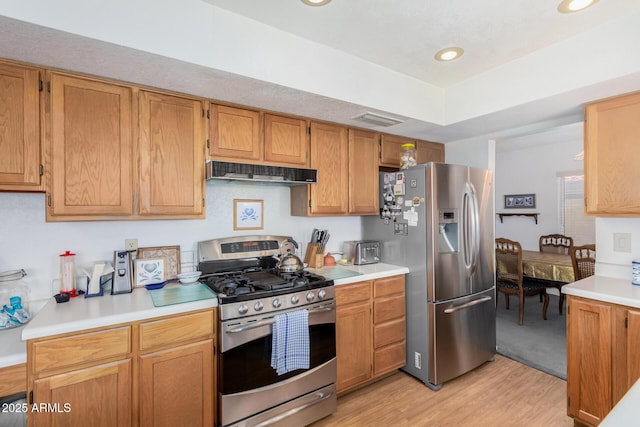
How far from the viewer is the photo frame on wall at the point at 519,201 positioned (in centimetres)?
548

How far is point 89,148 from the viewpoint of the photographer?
70.5 inches

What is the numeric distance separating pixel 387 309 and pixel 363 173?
1.24 metres

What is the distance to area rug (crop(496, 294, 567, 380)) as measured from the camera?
2.90 metres

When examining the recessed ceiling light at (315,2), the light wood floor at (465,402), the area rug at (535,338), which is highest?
the recessed ceiling light at (315,2)

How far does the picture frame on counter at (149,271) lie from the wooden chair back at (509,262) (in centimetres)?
387

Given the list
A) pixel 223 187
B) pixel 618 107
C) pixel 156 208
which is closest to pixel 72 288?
pixel 156 208

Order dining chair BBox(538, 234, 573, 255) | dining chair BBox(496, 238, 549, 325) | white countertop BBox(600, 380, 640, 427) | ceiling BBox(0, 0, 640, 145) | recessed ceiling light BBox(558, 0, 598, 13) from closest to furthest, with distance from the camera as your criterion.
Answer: white countertop BBox(600, 380, 640, 427), ceiling BBox(0, 0, 640, 145), recessed ceiling light BBox(558, 0, 598, 13), dining chair BBox(496, 238, 549, 325), dining chair BBox(538, 234, 573, 255)

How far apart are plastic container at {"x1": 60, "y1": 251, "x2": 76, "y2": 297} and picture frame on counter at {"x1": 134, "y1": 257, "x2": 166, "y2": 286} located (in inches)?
13.2

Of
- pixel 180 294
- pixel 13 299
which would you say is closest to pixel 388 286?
pixel 180 294

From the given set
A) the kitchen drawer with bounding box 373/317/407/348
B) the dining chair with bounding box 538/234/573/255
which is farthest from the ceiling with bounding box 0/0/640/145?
the dining chair with bounding box 538/234/573/255

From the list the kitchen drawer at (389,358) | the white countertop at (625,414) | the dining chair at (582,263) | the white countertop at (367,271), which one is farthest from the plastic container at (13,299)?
the dining chair at (582,263)

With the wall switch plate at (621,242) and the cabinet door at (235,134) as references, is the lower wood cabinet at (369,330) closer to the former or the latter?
the cabinet door at (235,134)

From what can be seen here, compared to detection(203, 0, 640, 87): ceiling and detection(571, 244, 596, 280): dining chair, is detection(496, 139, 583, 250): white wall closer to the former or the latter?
detection(571, 244, 596, 280): dining chair

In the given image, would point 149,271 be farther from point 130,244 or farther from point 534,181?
point 534,181
